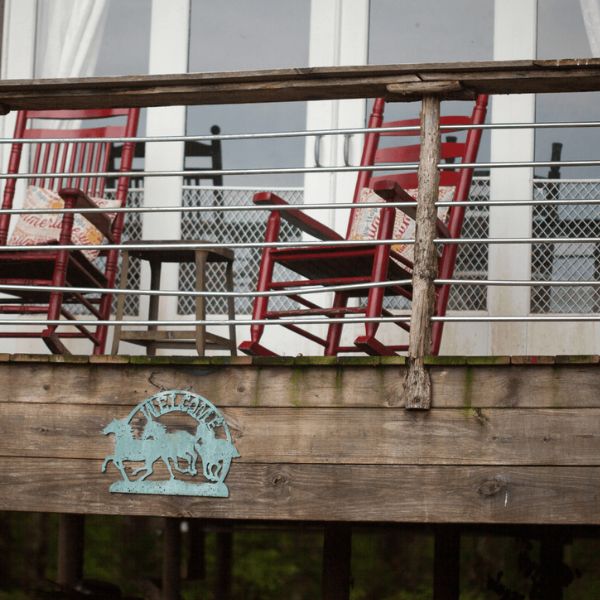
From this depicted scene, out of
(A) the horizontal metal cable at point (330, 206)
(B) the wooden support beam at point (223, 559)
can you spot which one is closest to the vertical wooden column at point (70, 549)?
(B) the wooden support beam at point (223, 559)

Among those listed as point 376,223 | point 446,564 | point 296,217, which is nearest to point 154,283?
point 376,223

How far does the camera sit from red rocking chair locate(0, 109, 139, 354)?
406 cm

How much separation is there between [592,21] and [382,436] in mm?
2193

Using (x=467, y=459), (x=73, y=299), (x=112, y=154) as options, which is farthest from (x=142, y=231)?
(x=467, y=459)

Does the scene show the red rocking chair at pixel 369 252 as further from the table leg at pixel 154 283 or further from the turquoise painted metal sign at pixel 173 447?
the table leg at pixel 154 283

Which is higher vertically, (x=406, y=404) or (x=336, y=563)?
(x=406, y=404)

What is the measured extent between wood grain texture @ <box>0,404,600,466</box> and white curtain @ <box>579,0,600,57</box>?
2009 mm

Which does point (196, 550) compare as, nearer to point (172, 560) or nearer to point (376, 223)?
point (172, 560)

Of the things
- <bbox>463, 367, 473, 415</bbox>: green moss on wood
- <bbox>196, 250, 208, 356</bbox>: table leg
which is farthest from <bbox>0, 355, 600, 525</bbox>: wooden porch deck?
<bbox>196, 250, 208, 356</bbox>: table leg

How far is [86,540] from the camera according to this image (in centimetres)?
952

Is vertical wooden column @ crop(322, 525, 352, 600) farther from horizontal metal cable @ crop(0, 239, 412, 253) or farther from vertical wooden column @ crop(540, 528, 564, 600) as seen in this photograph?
vertical wooden column @ crop(540, 528, 564, 600)

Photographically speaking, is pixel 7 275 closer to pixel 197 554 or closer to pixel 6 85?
pixel 6 85

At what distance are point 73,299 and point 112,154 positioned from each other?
0.81m

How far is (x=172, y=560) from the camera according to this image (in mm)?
5055
